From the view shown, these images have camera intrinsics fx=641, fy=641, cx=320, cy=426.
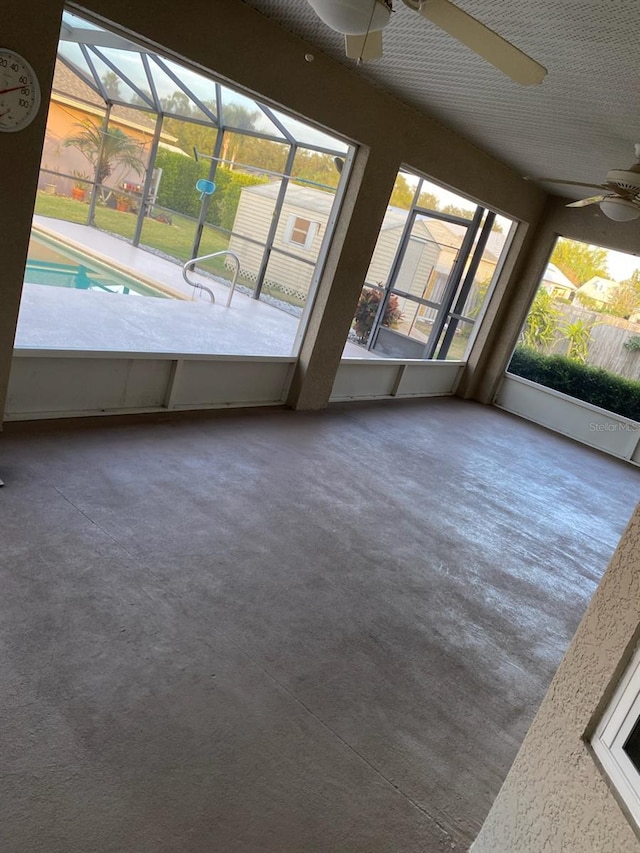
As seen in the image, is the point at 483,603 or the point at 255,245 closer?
the point at 483,603

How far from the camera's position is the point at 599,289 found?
8195 millimetres

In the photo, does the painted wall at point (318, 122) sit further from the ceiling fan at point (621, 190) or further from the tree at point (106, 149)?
the ceiling fan at point (621, 190)

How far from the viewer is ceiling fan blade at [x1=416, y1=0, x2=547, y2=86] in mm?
2363

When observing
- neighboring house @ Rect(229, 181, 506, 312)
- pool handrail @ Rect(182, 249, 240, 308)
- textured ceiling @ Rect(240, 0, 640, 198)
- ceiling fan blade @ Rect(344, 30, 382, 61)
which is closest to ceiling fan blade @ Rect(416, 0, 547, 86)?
Result: ceiling fan blade @ Rect(344, 30, 382, 61)

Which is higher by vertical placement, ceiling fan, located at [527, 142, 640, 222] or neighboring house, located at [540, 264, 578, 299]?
ceiling fan, located at [527, 142, 640, 222]

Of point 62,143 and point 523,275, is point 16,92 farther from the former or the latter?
point 523,275

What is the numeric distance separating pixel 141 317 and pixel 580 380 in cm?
A: 571

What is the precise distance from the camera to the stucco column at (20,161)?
10.5 feet

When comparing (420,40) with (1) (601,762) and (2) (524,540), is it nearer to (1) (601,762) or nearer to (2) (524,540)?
(2) (524,540)

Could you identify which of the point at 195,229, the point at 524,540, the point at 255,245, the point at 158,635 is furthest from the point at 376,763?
the point at 255,245

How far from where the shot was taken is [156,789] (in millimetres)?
1959

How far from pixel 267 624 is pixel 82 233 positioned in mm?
3464

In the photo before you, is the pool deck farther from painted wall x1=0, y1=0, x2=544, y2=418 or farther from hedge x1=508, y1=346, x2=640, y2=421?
hedge x1=508, y1=346, x2=640, y2=421

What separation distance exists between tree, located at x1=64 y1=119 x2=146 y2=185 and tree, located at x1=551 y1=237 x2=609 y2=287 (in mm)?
5769
